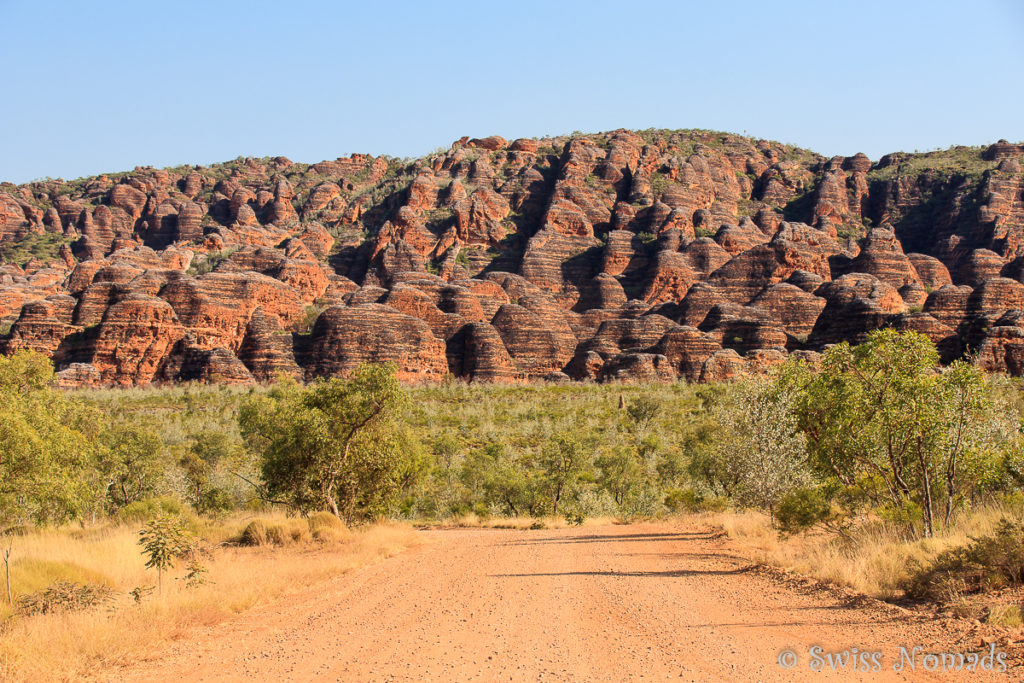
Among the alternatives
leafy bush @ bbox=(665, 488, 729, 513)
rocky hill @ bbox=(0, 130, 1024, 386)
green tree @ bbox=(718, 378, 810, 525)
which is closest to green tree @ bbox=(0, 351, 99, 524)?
green tree @ bbox=(718, 378, 810, 525)

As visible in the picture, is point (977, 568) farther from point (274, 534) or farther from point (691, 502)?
point (691, 502)

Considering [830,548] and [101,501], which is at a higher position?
[830,548]

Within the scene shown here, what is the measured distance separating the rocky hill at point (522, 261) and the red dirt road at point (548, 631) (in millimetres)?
39076

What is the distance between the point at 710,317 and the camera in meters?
79.6

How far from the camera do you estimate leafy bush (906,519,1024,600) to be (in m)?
9.91

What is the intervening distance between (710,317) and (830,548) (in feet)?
221

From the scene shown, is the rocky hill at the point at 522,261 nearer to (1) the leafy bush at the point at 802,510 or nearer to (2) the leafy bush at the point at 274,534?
(1) the leafy bush at the point at 802,510

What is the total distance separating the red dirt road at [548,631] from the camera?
7.89 m

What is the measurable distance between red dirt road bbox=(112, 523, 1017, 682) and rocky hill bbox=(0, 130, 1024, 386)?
39076 mm

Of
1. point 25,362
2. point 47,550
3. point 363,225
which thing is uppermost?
point 363,225

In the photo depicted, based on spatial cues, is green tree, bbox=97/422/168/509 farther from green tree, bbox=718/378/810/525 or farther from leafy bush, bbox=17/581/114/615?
green tree, bbox=718/378/810/525

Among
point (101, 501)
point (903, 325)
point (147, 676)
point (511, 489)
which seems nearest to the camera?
point (147, 676)

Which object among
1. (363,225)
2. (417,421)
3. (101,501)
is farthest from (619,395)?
(363,225)

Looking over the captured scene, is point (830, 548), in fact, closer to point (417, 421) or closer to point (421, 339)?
point (417, 421)
